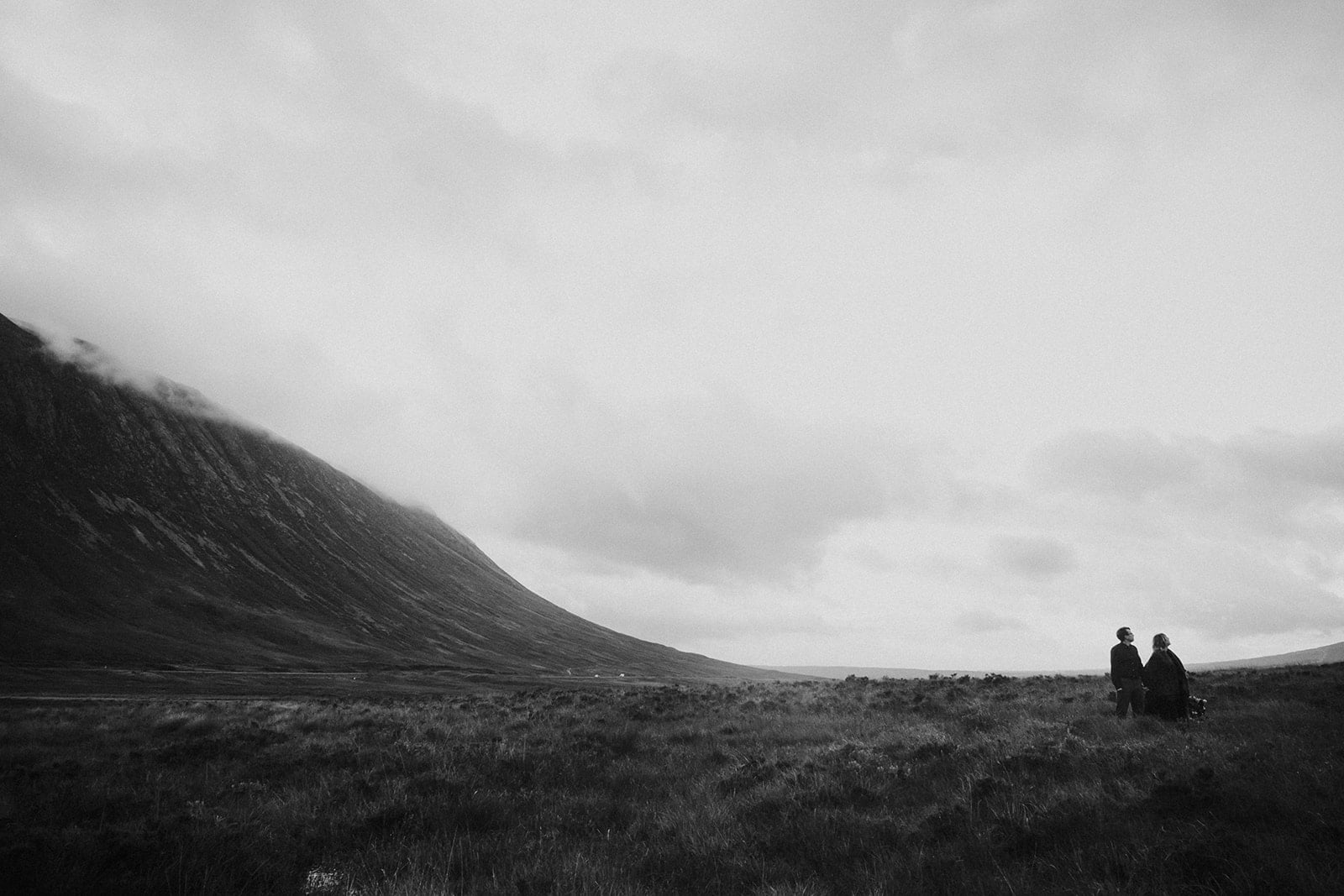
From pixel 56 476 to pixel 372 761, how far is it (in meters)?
164

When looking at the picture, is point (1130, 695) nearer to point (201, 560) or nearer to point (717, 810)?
point (717, 810)

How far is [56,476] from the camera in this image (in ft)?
408

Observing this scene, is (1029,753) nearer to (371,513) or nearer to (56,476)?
(56,476)

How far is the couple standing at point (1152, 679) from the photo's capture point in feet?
43.7

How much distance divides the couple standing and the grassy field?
69 centimetres

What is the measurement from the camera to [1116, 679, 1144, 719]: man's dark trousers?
46.6ft

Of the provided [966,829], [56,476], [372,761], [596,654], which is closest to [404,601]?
[596,654]

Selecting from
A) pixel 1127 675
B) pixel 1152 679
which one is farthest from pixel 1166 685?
pixel 1127 675

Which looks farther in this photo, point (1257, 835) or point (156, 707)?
point (156, 707)

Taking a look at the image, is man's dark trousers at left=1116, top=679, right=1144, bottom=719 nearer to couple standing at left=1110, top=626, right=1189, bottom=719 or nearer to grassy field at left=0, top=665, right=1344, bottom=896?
couple standing at left=1110, top=626, right=1189, bottom=719

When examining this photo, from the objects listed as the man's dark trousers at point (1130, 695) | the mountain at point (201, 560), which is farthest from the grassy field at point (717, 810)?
the mountain at point (201, 560)

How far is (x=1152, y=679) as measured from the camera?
45.4 feet

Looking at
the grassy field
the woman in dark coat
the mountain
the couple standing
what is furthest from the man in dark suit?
the mountain

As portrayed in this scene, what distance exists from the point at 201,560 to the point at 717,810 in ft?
515
